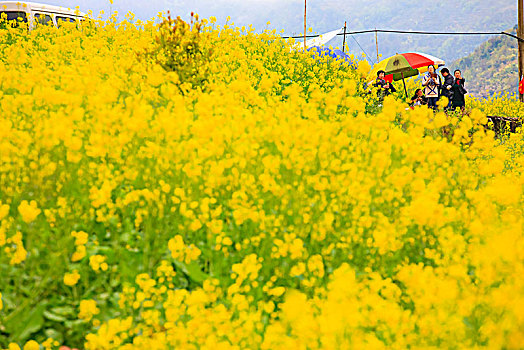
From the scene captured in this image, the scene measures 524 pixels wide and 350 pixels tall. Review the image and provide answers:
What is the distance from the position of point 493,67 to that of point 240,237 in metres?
139

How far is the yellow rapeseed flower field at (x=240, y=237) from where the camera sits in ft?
7.36

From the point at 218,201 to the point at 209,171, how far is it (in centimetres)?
24

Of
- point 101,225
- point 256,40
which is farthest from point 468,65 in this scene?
point 101,225

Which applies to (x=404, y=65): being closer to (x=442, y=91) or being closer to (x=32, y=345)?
(x=442, y=91)

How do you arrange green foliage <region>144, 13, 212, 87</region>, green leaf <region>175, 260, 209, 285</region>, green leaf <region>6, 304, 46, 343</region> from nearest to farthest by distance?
green leaf <region>6, 304, 46, 343</region>, green leaf <region>175, 260, 209, 285</region>, green foliage <region>144, 13, 212, 87</region>

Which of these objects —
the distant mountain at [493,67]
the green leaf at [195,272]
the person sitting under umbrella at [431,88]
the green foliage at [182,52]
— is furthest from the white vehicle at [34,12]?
the distant mountain at [493,67]

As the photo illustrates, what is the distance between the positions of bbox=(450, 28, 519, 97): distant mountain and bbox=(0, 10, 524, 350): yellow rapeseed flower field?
415 ft

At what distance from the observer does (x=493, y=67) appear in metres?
127

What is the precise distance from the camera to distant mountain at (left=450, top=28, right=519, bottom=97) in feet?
401

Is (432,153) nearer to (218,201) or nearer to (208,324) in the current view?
(218,201)

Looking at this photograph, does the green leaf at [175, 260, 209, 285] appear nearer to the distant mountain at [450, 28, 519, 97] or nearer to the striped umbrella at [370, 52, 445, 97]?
the striped umbrella at [370, 52, 445, 97]

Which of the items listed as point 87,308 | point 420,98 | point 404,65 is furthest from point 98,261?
point 404,65

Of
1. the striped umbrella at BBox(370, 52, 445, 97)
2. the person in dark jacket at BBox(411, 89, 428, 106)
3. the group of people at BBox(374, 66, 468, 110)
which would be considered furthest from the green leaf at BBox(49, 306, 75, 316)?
the striped umbrella at BBox(370, 52, 445, 97)

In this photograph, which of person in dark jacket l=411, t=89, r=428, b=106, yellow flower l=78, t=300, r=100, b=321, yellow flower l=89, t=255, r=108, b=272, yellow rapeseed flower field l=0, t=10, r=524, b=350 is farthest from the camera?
person in dark jacket l=411, t=89, r=428, b=106
